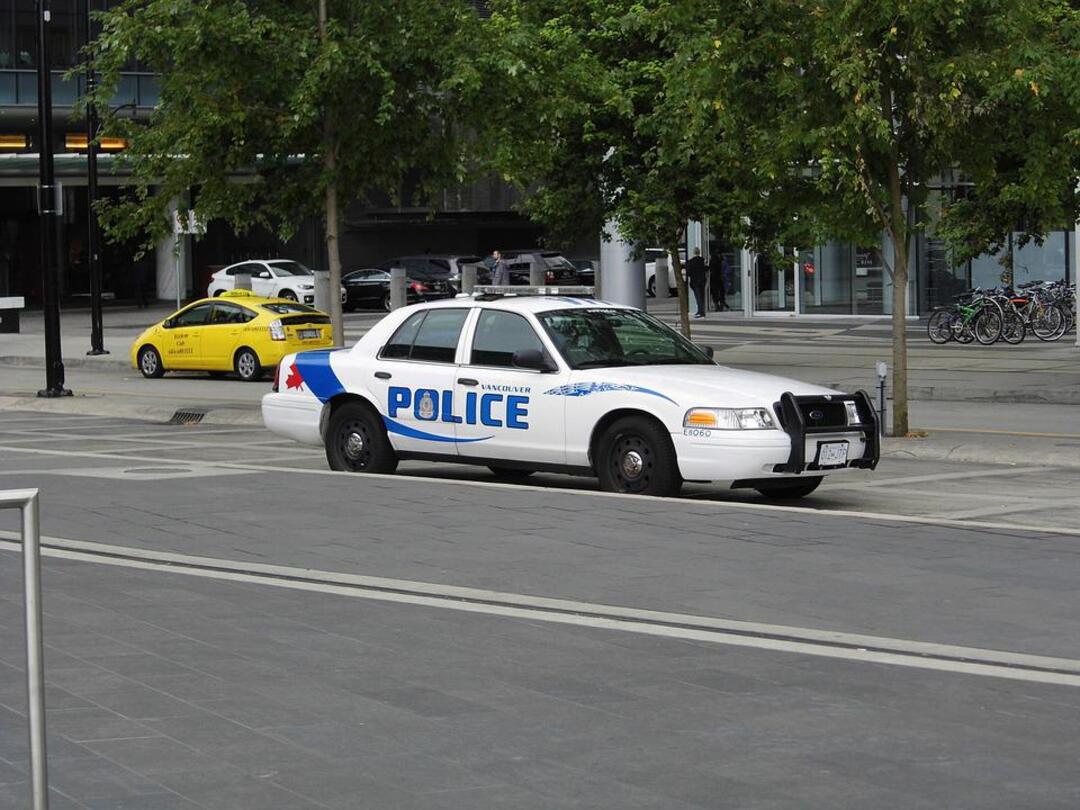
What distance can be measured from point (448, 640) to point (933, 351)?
25.2m

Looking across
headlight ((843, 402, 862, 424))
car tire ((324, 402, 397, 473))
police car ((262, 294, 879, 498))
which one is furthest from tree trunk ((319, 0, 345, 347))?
headlight ((843, 402, 862, 424))

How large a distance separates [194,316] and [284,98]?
8.30m

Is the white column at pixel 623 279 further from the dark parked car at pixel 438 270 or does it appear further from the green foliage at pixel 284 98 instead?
the dark parked car at pixel 438 270

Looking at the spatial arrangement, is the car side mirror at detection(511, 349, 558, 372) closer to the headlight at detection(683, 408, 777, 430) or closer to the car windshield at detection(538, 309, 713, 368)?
the car windshield at detection(538, 309, 713, 368)

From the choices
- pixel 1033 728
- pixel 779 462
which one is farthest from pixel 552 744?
pixel 779 462

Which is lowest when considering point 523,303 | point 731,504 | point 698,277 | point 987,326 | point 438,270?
point 731,504

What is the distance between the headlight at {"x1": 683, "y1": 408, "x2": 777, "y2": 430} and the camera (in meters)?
12.9

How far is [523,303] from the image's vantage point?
47.9ft

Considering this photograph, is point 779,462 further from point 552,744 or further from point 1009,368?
point 1009,368

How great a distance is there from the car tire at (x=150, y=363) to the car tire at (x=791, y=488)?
59.6 feet

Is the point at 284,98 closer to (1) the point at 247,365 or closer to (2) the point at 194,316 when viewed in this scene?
(1) the point at 247,365

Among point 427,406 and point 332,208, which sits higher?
point 332,208

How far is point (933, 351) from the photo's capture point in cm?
3219

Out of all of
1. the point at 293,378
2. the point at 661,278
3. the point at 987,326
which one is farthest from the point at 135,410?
the point at 661,278
